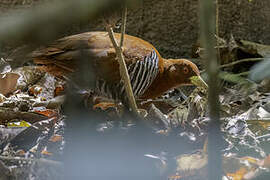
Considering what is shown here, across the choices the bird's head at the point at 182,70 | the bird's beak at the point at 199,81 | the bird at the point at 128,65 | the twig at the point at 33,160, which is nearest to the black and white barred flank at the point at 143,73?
the bird at the point at 128,65

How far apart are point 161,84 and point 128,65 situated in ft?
2.27

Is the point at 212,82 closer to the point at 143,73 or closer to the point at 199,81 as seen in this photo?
the point at 199,81

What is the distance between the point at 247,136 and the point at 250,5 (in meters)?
2.88

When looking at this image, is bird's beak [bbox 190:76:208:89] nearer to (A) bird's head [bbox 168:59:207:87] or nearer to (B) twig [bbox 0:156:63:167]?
(B) twig [bbox 0:156:63:167]

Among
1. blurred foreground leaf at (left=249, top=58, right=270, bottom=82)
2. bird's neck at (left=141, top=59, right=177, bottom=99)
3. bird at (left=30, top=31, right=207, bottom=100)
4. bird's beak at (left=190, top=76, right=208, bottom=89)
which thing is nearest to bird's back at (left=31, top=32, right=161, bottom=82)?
bird at (left=30, top=31, right=207, bottom=100)

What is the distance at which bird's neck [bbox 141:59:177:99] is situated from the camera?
13.0 ft

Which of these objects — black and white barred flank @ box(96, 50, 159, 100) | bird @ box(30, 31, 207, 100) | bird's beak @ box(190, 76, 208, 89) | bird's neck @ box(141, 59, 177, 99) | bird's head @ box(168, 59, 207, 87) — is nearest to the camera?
bird's beak @ box(190, 76, 208, 89)

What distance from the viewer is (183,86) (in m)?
4.50

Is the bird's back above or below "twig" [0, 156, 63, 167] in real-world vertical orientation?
above

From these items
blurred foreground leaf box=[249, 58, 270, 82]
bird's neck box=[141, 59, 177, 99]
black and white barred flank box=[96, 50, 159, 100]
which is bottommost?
bird's neck box=[141, 59, 177, 99]

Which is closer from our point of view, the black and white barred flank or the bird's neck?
the black and white barred flank

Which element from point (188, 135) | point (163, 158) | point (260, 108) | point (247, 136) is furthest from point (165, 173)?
point (260, 108)

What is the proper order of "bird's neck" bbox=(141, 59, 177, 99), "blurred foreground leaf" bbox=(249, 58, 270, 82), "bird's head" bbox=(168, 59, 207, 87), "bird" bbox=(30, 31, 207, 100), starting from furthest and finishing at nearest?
"bird's head" bbox=(168, 59, 207, 87)
"bird's neck" bbox=(141, 59, 177, 99)
"bird" bbox=(30, 31, 207, 100)
"blurred foreground leaf" bbox=(249, 58, 270, 82)

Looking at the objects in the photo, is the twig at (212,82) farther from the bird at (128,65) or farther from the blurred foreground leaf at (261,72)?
the bird at (128,65)
